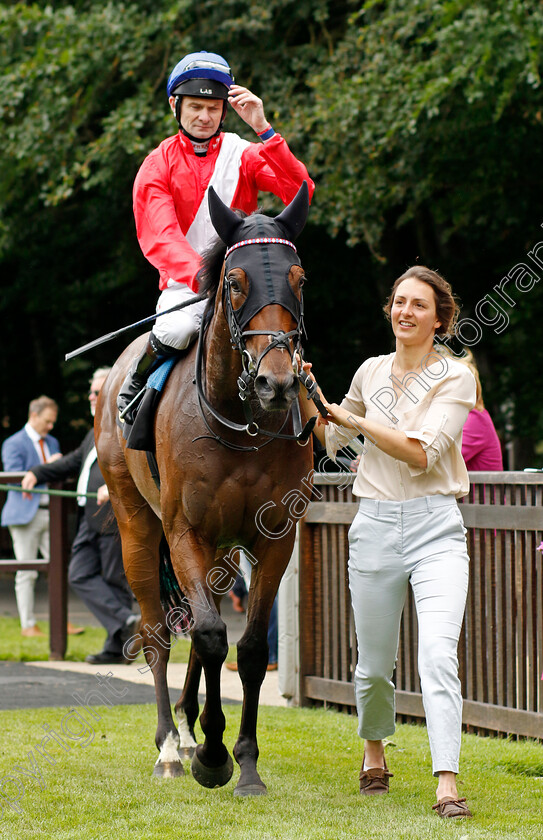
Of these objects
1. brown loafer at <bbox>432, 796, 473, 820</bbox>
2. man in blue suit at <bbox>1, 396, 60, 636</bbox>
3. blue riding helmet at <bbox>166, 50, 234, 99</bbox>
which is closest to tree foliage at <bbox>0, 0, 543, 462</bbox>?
man in blue suit at <bbox>1, 396, 60, 636</bbox>

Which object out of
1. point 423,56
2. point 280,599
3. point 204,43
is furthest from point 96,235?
point 280,599

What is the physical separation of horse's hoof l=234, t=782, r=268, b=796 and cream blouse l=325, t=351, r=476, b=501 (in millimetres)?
1394

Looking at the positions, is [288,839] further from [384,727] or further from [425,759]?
[425,759]

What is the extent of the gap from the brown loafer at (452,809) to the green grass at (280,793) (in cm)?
5

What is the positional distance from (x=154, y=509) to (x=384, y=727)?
1.81 m

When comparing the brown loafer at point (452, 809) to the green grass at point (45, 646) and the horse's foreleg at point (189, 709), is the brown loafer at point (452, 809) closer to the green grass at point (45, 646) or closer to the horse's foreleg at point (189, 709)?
the horse's foreleg at point (189, 709)

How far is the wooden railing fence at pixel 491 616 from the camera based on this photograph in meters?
5.96

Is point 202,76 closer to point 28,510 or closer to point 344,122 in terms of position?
point 344,122

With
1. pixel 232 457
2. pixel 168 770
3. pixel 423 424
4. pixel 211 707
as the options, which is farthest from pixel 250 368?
pixel 168 770

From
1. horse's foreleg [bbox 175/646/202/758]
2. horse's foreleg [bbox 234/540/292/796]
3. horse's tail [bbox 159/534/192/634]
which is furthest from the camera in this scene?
horse's tail [bbox 159/534/192/634]

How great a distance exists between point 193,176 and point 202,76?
0.47 meters

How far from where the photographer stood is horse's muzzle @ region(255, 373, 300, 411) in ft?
13.3

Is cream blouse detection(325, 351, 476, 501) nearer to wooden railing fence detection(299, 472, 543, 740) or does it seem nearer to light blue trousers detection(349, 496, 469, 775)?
light blue trousers detection(349, 496, 469, 775)

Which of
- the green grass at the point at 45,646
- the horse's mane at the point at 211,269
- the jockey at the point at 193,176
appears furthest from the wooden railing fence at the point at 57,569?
the horse's mane at the point at 211,269
